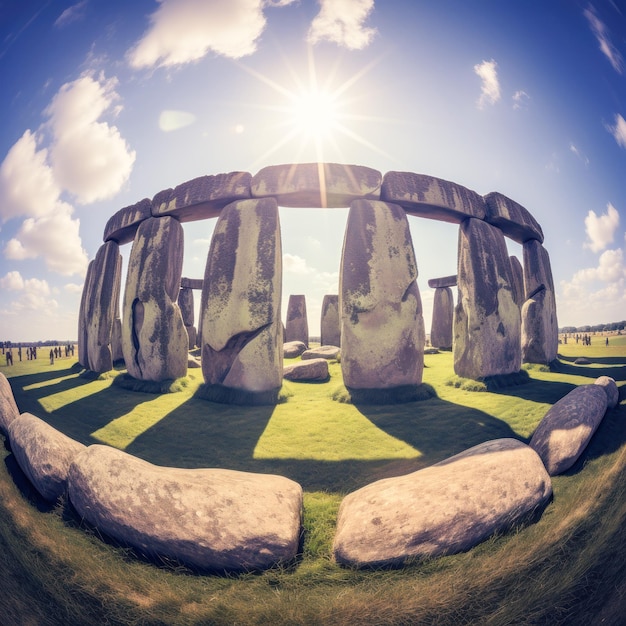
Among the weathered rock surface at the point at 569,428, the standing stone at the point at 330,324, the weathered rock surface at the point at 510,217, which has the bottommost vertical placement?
the weathered rock surface at the point at 569,428

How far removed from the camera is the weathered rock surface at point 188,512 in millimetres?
1376

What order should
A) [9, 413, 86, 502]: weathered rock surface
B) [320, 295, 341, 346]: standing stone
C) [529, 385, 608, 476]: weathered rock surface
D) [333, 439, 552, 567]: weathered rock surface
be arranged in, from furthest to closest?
1. [320, 295, 341, 346]: standing stone
2. [529, 385, 608, 476]: weathered rock surface
3. [9, 413, 86, 502]: weathered rock surface
4. [333, 439, 552, 567]: weathered rock surface

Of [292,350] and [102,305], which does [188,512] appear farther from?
[292,350]

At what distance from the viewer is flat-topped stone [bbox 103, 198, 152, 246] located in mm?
7059

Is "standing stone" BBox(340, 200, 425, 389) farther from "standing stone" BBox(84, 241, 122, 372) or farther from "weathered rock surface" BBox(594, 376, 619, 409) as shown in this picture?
"standing stone" BBox(84, 241, 122, 372)

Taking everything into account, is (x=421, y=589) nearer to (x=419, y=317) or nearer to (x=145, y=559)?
(x=145, y=559)

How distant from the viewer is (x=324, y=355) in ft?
32.0

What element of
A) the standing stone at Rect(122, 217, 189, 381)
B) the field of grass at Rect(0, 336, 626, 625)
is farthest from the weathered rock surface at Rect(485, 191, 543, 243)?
the standing stone at Rect(122, 217, 189, 381)

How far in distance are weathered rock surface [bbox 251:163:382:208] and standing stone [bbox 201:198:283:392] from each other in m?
0.32

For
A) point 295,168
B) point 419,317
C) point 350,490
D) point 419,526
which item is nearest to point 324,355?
point 419,317

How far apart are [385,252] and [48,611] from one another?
529 cm

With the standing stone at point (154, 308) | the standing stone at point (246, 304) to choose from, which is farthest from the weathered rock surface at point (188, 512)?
the standing stone at point (154, 308)

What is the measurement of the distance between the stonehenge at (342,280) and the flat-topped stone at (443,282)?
665 centimetres

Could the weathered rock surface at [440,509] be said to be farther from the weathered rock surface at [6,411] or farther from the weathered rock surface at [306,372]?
the weathered rock surface at [306,372]
